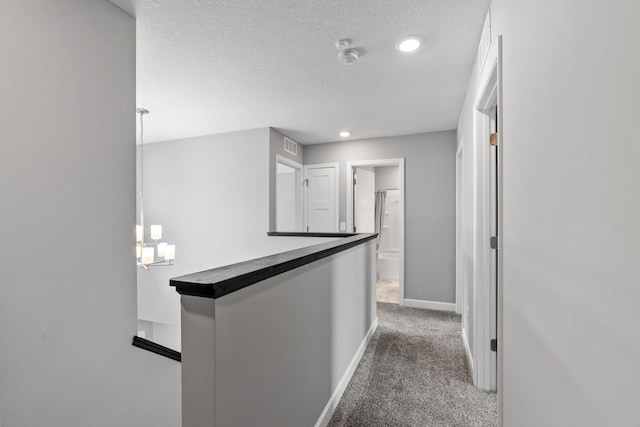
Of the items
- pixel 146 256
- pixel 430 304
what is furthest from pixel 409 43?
pixel 430 304

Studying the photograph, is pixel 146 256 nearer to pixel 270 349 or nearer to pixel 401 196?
pixel 270 349

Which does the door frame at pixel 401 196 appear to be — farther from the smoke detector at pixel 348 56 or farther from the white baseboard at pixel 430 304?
the smoke detector at pixel 348 56

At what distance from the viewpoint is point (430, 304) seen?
13.7 ft

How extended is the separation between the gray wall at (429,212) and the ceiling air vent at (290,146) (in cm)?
141

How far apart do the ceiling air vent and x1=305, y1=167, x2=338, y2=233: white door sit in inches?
15.8

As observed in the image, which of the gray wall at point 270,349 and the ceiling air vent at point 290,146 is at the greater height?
the ceiling air vent at point 290,146

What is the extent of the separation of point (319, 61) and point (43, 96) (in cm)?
173

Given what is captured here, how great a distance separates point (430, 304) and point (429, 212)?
1.30 m

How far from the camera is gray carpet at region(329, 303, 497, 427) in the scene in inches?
73.1

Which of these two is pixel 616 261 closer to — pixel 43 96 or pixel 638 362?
pixel 638 362

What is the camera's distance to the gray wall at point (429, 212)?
4.10m

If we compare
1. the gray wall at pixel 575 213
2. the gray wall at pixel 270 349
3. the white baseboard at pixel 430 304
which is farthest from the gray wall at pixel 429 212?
the gray wall at pixel 575 213

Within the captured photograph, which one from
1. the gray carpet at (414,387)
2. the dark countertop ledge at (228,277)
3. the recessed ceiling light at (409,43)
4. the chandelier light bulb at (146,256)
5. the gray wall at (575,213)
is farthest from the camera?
the chandelier light bulb at (146,256)

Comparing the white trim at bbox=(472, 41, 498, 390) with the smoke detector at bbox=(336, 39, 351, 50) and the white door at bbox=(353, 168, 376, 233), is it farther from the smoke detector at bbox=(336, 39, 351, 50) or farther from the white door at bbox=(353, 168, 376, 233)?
the white door at bbox=(353, 168, 376, 233)
